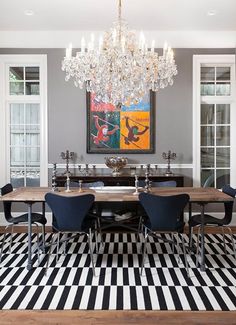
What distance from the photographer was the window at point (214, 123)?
214 inches

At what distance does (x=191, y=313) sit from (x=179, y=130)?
3.42 m

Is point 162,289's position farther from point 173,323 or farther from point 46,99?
point 46,99

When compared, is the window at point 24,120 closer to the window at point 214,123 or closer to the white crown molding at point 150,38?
the white crown molding at point 150,38

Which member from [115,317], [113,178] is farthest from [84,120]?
[115,317]

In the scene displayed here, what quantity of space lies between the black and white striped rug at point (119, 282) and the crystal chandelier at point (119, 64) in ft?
6.34

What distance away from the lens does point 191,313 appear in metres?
2.50

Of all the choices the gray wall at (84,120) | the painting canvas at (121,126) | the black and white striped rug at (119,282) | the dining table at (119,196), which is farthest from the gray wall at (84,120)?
the black and white striped rug at (119,282)

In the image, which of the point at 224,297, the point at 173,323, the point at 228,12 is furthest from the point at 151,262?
the point at 228,12

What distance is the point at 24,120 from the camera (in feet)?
18.2

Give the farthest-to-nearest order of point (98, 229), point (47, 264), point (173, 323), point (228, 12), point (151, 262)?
point (228, 12) < point (98, 229) < point (151, 262) < point (47, 264) < point (173, 323)

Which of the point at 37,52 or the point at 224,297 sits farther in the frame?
the point at 37,52

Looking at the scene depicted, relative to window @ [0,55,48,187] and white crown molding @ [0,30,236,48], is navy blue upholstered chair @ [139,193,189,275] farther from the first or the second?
white crown molding @ [0,30,236,48]

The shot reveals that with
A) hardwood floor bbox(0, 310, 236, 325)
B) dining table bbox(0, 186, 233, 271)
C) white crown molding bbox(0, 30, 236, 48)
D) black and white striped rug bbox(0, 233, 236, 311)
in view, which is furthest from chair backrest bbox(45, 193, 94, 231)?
white crown molding bbox(0, 30, 236, 48)

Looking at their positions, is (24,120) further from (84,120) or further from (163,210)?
(163,210)
